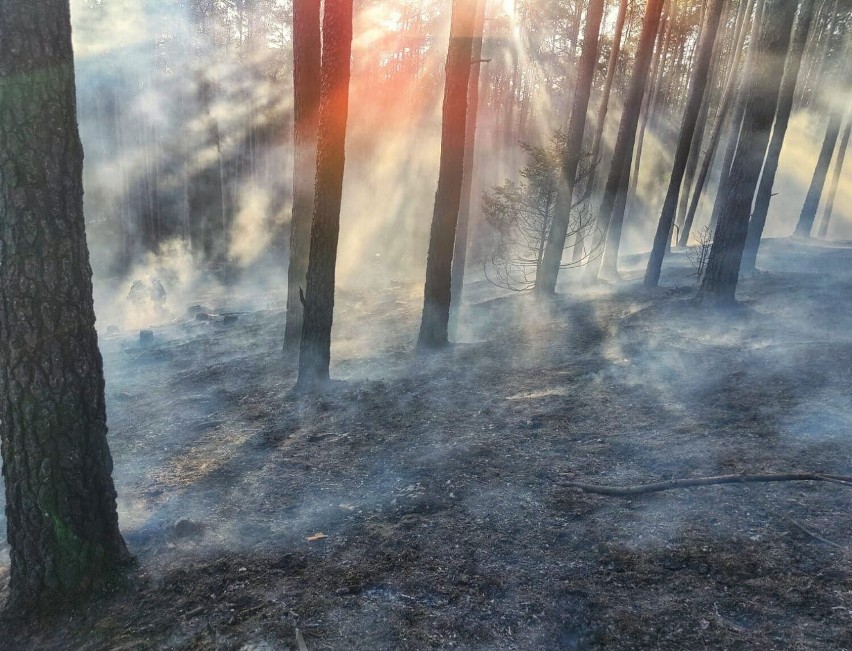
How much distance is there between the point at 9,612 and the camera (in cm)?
355

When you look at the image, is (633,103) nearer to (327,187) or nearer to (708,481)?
(327,187)

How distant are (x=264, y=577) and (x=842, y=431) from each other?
5508 mm

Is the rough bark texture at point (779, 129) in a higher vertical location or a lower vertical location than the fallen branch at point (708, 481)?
higher

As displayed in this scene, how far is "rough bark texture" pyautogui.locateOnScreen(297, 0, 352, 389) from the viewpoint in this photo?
7.29m

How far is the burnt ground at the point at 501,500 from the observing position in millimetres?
3148

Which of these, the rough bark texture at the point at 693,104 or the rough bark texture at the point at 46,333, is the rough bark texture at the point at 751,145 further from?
the rough bark texture at the point at 46,333

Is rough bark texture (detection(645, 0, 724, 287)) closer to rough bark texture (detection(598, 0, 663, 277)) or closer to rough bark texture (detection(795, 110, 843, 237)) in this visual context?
rough bark texture (detection(598, 0, 663, 277))

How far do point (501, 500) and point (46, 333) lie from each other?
376 centimetres

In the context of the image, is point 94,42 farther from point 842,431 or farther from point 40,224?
point 842,431

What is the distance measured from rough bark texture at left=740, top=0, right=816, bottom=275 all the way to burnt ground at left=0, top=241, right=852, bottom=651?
12.8 ft

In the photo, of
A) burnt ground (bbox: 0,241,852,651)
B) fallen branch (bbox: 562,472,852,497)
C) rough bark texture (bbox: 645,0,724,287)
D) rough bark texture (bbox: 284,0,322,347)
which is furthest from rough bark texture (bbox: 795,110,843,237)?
fallen branch (bbox: 562,472,852,497)

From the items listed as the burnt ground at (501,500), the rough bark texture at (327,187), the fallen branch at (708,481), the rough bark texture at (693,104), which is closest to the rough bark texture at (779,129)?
the rough bark texture at (693,104)

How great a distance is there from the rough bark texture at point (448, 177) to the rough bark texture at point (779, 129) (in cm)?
762

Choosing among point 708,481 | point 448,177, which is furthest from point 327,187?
A: point 708,481
